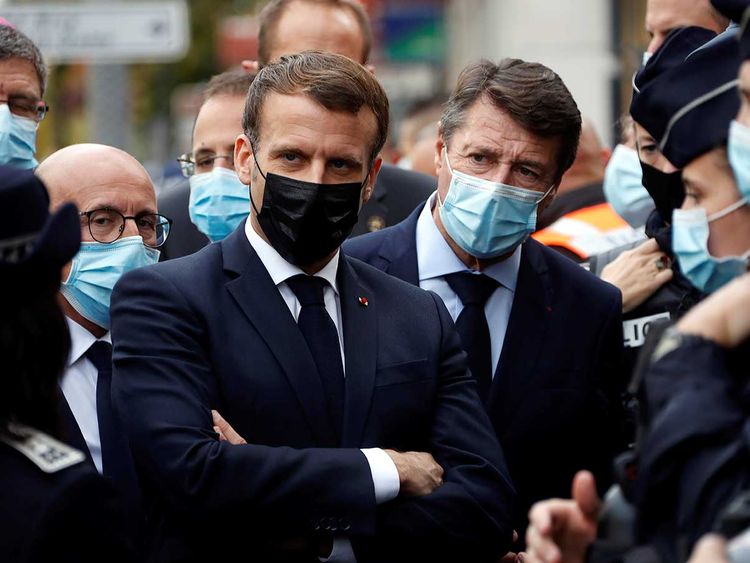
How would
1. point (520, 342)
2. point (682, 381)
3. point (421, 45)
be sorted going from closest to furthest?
point (682, 381) < point (520, 342) < point (421, 45)

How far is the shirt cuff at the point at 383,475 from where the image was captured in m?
3.70

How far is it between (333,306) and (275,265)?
20 centimetres

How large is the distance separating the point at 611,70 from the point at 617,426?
26.5ft

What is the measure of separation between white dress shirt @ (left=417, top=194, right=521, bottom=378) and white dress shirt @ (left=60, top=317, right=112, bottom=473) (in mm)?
1042

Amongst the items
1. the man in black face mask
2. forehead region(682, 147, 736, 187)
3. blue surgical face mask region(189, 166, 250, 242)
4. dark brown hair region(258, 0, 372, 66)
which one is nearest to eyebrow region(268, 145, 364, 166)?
the man in black face mask

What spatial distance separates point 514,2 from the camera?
14219 mm

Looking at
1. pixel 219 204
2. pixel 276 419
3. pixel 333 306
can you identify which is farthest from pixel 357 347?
pixel 219 204

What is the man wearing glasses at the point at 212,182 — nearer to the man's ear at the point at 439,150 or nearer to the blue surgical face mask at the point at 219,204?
the blue surgical face mask at the point at 219,204

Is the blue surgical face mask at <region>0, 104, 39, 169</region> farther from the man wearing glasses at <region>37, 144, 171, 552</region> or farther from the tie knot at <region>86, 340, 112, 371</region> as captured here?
the tie knot at <region>86, 340, 112, 371</region>

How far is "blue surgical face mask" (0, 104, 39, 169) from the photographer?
5258 mm

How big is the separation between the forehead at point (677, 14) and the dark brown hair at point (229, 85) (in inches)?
64.1

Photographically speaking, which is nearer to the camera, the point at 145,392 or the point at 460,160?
the point at 145,392

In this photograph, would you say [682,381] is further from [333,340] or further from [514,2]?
[514,2]

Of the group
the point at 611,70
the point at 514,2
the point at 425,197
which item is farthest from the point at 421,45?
the point at 425,197
